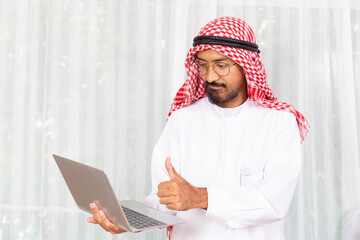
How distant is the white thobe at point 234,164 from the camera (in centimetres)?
167

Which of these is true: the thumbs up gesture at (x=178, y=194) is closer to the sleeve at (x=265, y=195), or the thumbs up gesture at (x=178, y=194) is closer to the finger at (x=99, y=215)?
the sleeve at (x=265, y=195)

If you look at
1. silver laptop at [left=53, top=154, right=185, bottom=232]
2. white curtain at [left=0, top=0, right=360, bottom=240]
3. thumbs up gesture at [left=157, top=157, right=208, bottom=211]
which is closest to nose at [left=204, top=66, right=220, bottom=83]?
thumbs up gesture at [left=157, top=157, right=208, bottom=211]

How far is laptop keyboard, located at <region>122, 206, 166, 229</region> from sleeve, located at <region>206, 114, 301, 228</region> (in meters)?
0.19

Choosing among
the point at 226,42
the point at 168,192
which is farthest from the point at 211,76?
the point at 168,192

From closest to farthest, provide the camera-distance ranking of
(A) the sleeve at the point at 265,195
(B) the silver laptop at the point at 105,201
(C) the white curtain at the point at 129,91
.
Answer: (B) the silver laptop at the point at 105,201, (A) the sleeve at the point at 265,195, (C) the white curtain at the point at 129,91

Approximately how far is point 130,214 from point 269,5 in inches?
64.3

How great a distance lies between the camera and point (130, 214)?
1718mm

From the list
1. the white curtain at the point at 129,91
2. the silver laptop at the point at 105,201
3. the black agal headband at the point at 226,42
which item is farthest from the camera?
the white curtain at the point at 129,91

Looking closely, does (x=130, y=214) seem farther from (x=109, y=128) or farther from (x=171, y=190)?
(x=109, y=128)

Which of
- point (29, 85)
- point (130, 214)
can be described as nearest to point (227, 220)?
point (130, 214)

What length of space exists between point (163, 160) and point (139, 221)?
43cm

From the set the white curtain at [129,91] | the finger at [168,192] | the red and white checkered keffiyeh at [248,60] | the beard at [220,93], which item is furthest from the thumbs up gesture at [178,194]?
the white curtain at [129,91]

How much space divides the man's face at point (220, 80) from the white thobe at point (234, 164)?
9 cm

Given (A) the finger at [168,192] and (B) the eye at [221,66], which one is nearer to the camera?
(A) the finger at [168,192]
